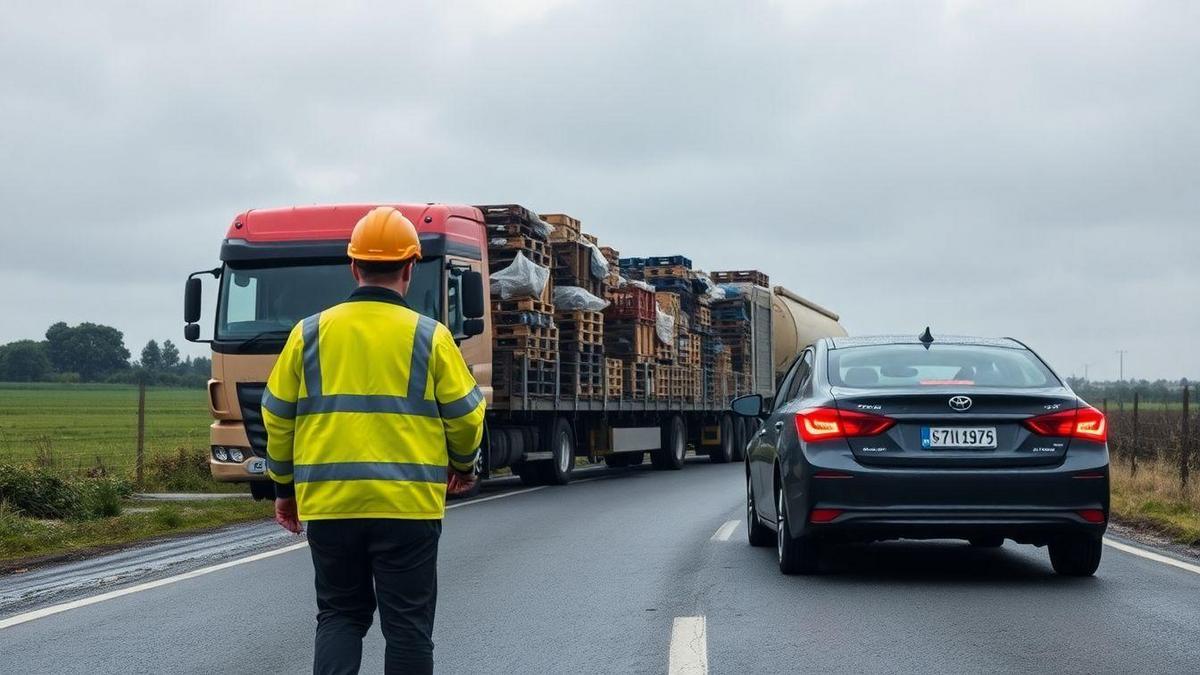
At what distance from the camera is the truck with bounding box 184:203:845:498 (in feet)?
49.4

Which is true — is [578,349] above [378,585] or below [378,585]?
above

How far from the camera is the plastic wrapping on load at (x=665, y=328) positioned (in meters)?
26.2

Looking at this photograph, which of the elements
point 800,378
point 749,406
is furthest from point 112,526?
point 800,378

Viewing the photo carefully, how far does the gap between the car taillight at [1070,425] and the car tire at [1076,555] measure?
729 mm

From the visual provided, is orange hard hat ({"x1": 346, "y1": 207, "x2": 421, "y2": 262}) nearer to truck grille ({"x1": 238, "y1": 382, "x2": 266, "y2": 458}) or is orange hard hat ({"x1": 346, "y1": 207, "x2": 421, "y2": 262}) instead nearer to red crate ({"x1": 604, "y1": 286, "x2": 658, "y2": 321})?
truck grille ({"x1": 238, "y1": 382, "x2": 266, "y2": 458})

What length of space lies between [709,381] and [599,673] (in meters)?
24.1

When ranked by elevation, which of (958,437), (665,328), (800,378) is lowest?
(958,437)

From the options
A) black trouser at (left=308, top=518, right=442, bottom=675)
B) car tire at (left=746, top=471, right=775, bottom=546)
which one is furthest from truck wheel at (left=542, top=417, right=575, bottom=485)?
black trouser at (left=308, top=518, right=442, bottom=675)

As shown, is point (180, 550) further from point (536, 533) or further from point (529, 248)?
point (529, 248)

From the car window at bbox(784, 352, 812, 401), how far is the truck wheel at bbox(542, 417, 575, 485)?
10.6 m

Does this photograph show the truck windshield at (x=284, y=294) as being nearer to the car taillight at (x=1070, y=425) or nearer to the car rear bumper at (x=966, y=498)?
the car rear bumper at (x=966, y=498)

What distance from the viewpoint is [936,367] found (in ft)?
31.2

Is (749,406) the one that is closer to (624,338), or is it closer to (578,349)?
(578,349)

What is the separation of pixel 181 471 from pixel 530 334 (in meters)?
5.59
